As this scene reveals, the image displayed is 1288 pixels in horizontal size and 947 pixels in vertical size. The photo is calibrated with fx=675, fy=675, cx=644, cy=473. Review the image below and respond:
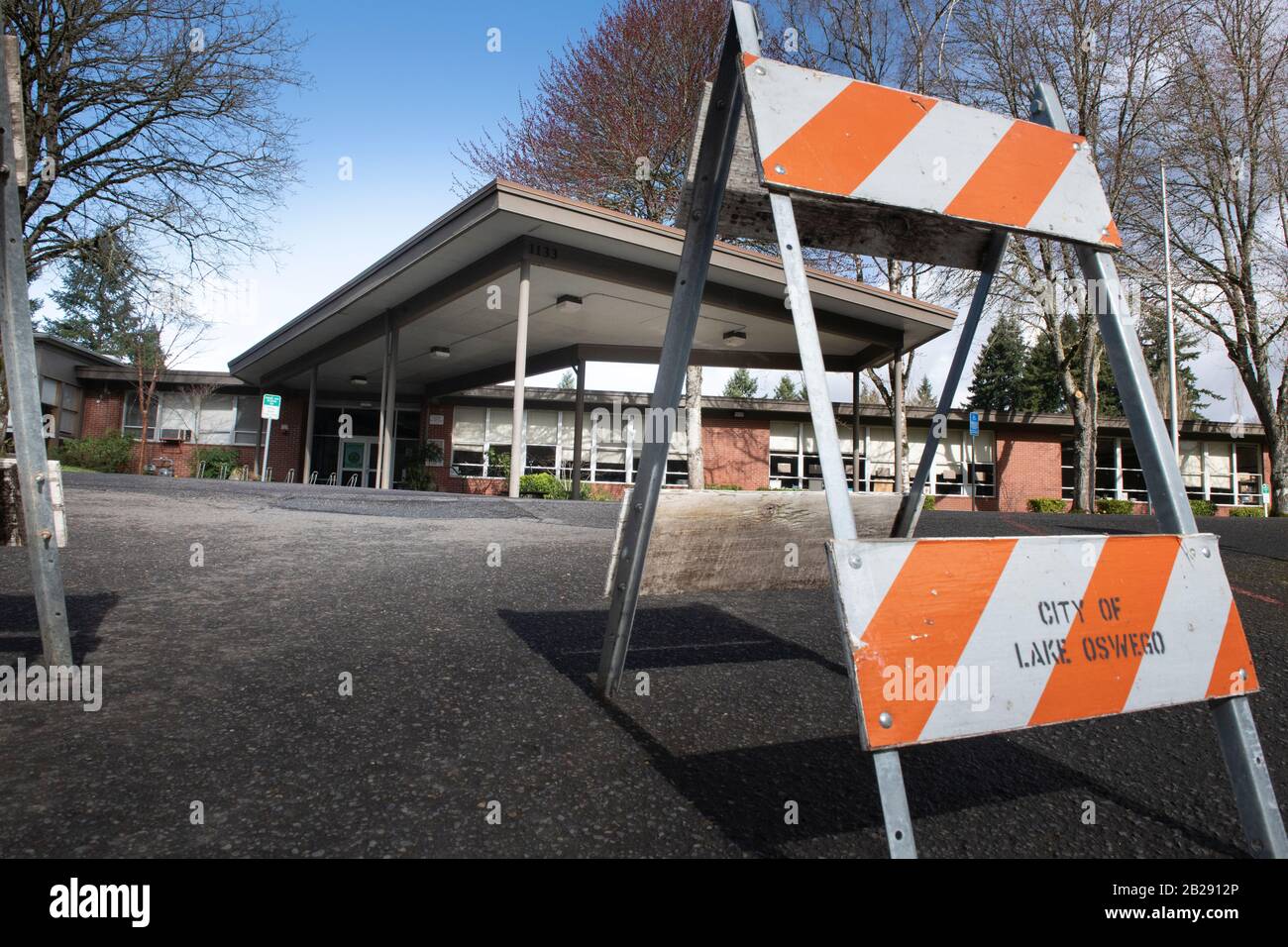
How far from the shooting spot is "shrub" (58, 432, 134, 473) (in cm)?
2270

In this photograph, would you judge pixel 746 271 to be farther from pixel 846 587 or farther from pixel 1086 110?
pixel 1086 110

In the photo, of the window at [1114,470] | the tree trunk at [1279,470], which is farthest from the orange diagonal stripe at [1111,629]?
the window at [1114,470]

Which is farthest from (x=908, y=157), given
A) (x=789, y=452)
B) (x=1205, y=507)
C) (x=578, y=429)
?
(x=1205, y=507)

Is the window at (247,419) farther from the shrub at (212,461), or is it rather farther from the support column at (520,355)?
the support column at (520,355)

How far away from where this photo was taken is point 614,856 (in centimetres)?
157

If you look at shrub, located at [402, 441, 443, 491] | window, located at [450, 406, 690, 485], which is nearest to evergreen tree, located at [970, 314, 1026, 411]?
window, located at [450, 406, 690, 485]

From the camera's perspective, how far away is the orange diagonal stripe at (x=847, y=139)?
63.9 inches

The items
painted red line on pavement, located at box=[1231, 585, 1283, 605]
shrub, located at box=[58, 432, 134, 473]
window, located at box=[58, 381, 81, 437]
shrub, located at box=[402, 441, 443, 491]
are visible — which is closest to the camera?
painted red line on pavement, located at box=[1231, 585, 1283, 605]

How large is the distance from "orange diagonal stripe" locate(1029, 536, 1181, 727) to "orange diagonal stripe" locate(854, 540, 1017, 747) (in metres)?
0.25

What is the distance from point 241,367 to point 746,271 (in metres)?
16.3

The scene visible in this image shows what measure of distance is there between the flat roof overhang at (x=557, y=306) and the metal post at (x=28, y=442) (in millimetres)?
7023

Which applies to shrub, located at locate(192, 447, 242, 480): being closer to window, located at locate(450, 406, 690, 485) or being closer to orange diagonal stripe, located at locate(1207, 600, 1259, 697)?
window, located at locate(450, 406, 690, 485)
